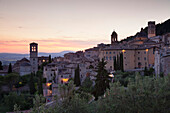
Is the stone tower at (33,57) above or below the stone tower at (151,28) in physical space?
below

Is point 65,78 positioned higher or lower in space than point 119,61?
lower

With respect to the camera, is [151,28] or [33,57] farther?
[151,28]

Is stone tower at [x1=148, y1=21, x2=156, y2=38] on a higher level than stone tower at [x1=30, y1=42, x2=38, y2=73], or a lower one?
Answer: higher

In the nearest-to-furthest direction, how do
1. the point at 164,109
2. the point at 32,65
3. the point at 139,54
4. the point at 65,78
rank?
the point at 164,109, the point at 65,78, the point at 139,54, the point at 32,65

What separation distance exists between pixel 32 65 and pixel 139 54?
36.7 meters

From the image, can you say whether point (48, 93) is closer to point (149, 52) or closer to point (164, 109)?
point (149, 52)

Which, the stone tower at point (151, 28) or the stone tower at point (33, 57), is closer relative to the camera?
the stone tower at point (33, 57)

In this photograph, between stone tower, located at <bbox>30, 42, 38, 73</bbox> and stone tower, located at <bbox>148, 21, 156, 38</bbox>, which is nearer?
stone tower, located at <bbox>30, 42, 38, 73</bbox>

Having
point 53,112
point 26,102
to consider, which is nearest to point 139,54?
point 26,102

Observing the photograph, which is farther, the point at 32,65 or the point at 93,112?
the point at 32,65

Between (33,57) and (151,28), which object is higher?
(151,28)

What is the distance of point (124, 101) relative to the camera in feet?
33.3

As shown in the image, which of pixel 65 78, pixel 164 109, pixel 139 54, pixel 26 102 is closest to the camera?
pixel 164 109

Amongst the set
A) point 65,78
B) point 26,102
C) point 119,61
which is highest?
point 119,61
